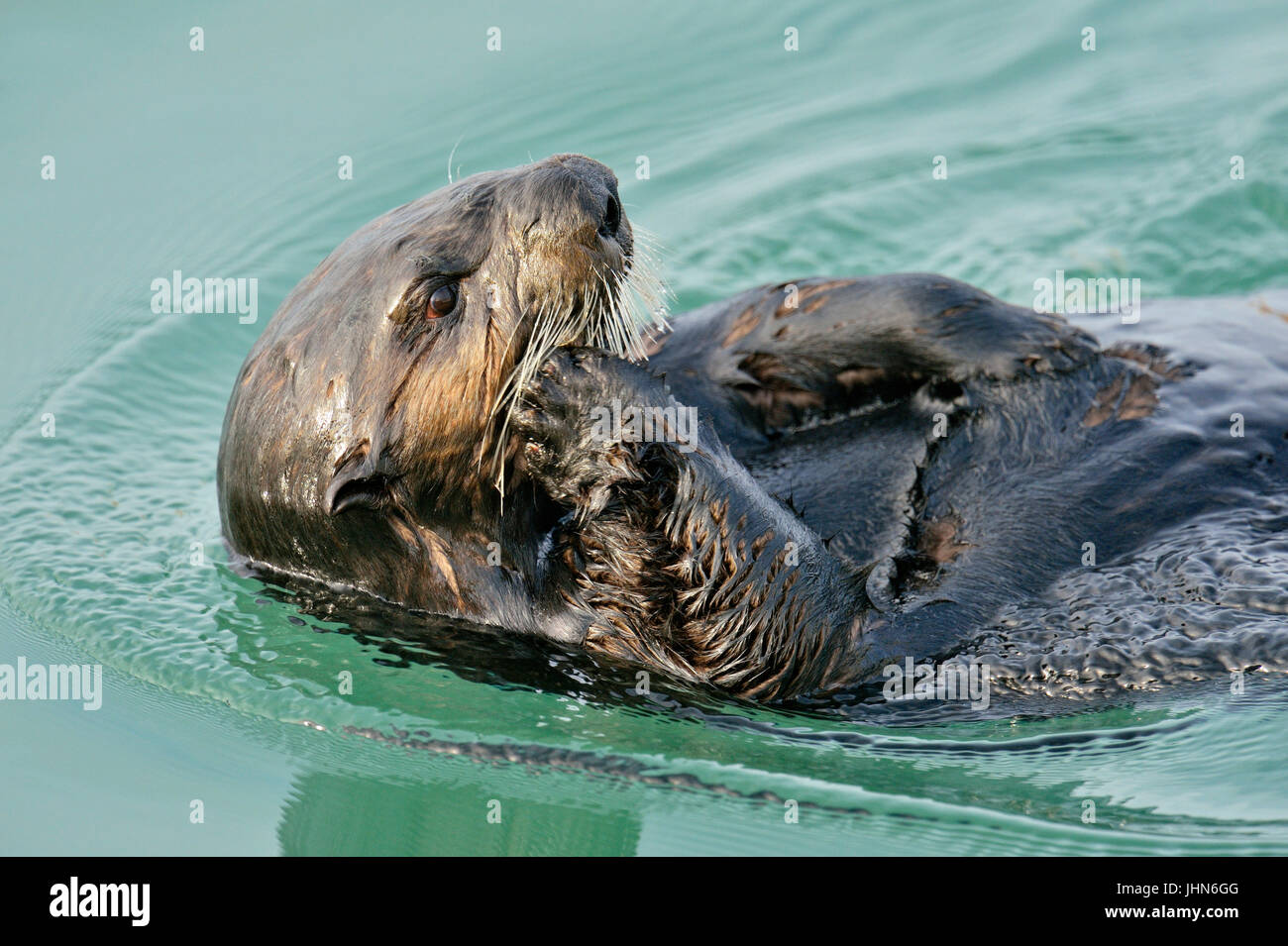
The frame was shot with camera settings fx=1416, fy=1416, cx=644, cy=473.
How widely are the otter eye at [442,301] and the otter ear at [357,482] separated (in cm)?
36

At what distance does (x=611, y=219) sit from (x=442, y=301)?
0.47 m

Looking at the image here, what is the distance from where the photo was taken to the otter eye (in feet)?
11.6

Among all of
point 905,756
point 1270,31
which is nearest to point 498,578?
point 905,756

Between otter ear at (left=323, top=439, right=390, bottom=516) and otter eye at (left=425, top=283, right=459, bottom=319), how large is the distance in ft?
1.19

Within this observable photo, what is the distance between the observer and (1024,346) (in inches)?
167

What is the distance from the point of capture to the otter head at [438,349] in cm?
351

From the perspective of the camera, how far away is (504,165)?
7633 millimetres
